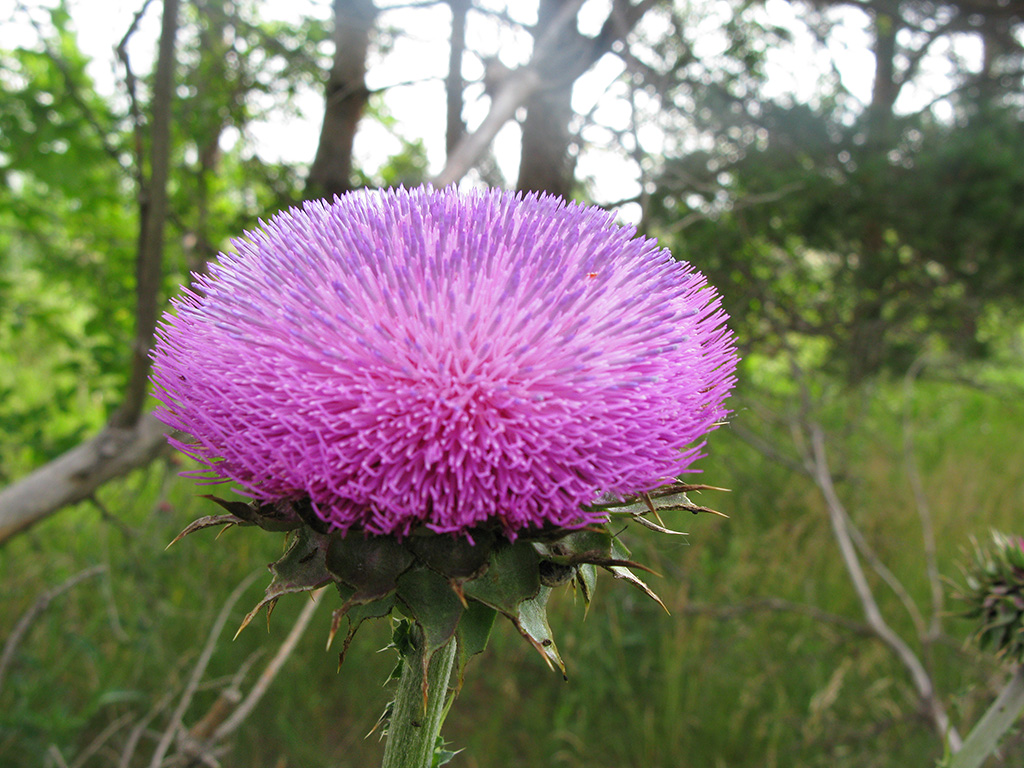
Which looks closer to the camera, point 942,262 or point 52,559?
point 52,559

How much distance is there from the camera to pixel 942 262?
7.16 m

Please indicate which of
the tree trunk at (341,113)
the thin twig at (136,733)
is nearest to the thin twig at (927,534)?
the thin twig at (136,733)

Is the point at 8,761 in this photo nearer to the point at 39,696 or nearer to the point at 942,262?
the point at 39,696

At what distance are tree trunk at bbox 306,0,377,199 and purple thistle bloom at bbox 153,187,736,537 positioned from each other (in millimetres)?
3467

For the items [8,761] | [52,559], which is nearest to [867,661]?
[8,761]

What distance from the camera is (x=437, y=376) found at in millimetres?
1150

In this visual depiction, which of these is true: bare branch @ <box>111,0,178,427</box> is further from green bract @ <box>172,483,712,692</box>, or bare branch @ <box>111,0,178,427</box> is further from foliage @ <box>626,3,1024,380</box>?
foliage @ <box>626,3,1024,380</box>

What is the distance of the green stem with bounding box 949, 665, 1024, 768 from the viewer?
5.69 feet

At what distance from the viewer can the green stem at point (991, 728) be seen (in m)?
1.73

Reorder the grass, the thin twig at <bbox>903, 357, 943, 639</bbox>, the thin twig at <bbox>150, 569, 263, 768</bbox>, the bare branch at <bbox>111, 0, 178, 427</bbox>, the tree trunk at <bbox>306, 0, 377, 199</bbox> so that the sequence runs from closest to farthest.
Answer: the thin twig at <bbox>150, 569, 263, 768</bbox> → the bare branch at <bbox>111, 0, 178, 427</bbox> → the thin twig at <bbox>903, 357, 943, 639</bbox> → the grass → the tree trunk at <bbox>306, 0, 377, 199</bbox>

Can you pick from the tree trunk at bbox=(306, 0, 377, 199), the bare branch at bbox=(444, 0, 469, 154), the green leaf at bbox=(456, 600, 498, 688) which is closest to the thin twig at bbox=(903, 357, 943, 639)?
the green leaf at bbox=(456, 600, 498, 688)

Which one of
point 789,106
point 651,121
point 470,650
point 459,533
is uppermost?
point 789,106

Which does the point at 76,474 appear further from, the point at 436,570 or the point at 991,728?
the point at 991,728

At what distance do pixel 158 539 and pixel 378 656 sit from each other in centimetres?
142
